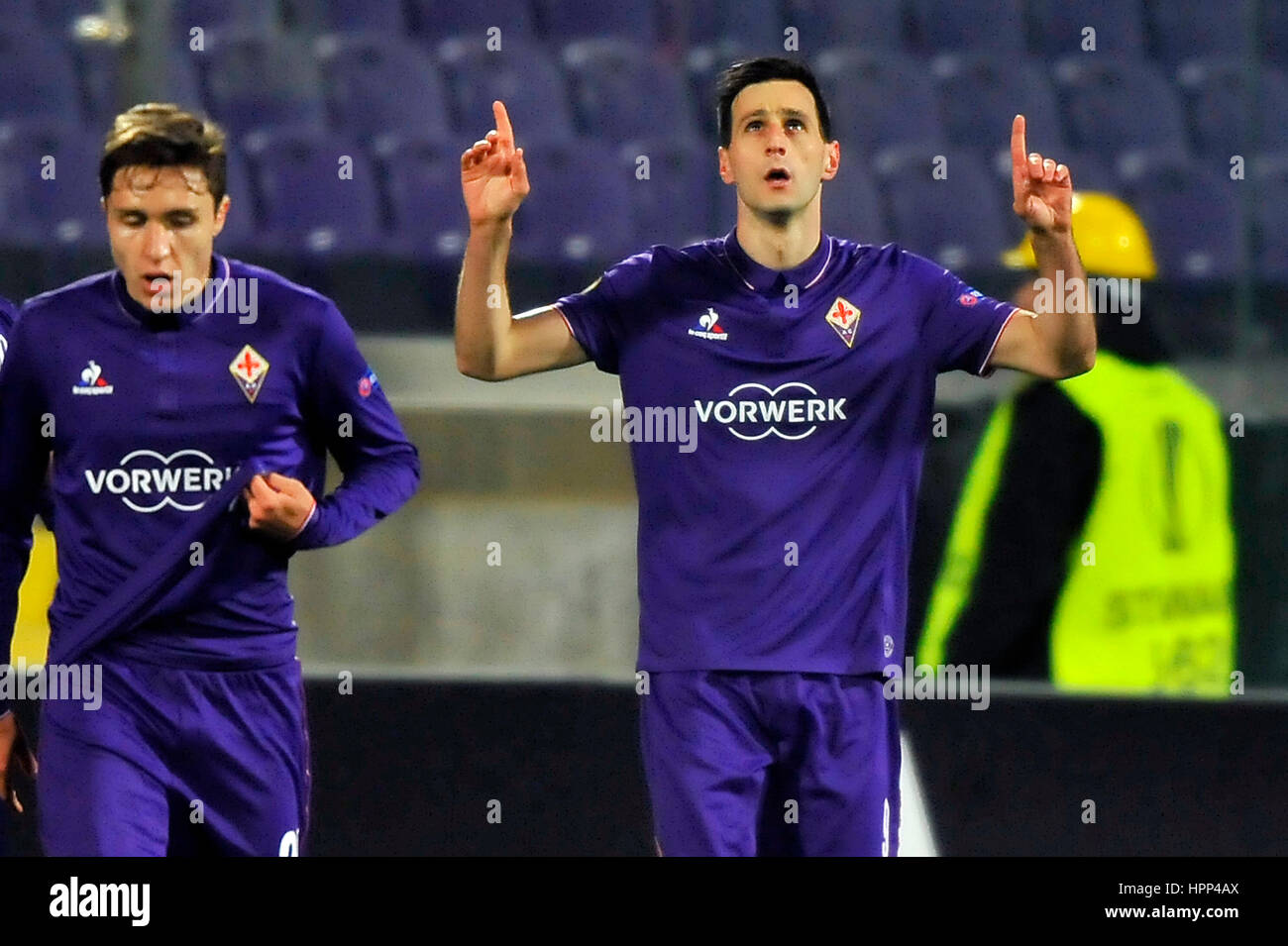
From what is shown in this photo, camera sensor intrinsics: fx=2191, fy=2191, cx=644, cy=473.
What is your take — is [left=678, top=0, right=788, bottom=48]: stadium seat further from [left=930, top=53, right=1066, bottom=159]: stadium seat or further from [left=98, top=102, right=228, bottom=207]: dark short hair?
[left=98, top=102, right=228, bottom=207]: dark short hair

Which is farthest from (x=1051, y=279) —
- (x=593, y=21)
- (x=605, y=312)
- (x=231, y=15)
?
(x=231, y=15)

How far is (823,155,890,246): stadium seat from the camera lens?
20.9 feet

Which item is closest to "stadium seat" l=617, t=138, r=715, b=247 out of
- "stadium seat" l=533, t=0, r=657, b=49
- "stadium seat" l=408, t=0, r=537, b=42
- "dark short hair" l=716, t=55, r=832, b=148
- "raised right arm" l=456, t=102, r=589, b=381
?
"stadium seat" l=533, t=0, r=657, b=49

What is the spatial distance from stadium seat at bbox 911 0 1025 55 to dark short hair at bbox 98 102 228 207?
11.0 ft

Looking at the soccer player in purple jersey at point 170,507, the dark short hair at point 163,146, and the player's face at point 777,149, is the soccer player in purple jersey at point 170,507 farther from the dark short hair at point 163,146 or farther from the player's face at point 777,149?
the player's face at point 777,149

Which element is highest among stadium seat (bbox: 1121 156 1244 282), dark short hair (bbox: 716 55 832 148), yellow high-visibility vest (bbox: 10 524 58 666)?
stadium seat (bbox: 1121 156 1244 282)

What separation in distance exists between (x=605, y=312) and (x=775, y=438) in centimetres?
40

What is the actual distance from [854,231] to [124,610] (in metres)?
3.15

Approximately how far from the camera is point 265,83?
22.0 ft

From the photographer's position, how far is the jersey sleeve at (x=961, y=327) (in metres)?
3.94

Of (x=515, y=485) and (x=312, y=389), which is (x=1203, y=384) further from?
(x=312, y=389)

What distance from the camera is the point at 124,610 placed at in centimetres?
375

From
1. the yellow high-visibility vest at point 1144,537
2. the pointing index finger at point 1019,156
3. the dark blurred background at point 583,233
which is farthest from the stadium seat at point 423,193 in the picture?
the pointing index finger at point 1019,156

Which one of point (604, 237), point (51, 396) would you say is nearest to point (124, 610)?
point (51, 396)
